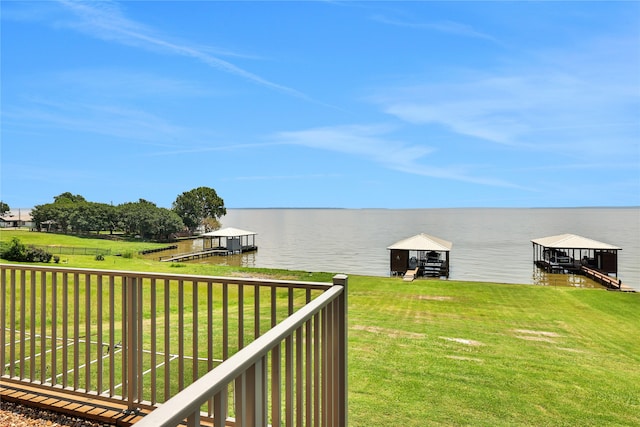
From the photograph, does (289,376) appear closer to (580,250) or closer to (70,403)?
(70,403)

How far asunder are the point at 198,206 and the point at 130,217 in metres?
11.9

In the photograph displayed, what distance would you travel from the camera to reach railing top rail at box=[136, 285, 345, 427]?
0.70 metres

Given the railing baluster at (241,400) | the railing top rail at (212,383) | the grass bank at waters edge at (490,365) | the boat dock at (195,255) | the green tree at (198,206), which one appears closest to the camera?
the railing top rail at (212,383)

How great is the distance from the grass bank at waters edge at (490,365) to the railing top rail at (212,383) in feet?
7.83

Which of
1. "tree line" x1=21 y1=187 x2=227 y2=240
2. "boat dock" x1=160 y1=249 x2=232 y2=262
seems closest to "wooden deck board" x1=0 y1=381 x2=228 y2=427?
"boat dock" x1=160 y1=249 x2=232 y2=262

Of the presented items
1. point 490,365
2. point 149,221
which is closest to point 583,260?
point 490,365

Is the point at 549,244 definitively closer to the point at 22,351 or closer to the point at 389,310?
the point at 389,310

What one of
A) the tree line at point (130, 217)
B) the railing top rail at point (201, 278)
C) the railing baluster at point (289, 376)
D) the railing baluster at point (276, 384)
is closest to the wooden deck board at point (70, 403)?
the railing top rail at point (201, 278)

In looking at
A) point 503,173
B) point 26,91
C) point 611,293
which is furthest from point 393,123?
point 26,91

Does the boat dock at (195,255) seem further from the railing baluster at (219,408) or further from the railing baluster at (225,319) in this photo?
the railing baluster at (219,408)

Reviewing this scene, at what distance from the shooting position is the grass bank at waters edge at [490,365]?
3.49 meters

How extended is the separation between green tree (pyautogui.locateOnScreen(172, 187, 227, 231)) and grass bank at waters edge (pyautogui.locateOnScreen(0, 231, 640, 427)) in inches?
2334

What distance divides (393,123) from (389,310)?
238 feet

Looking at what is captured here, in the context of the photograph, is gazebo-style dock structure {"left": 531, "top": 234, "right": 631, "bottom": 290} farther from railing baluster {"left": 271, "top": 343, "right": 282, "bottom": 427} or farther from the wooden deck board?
railing baluster {"left": 271, "top": 343, "right": 282, "bottom": 427}
